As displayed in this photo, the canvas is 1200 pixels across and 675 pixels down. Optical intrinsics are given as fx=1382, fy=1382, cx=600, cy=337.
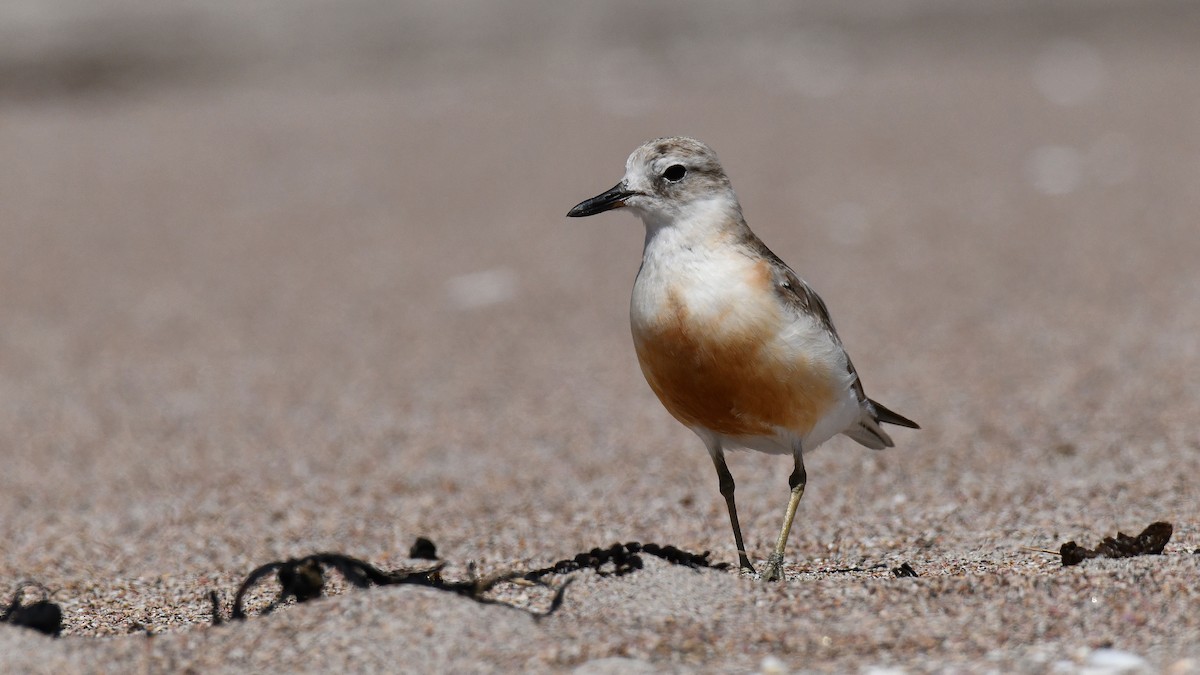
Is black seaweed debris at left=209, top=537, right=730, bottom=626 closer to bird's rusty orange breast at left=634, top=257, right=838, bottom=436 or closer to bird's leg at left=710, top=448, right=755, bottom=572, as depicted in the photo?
bird's leg at left=710, top=448, right=755, bottom=572

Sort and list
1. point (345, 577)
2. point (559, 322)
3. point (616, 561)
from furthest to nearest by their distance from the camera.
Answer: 1. point (559, 322)
2. point (616, 561)
3. point (345, 577)

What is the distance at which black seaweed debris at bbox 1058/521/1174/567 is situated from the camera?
4.16 meters

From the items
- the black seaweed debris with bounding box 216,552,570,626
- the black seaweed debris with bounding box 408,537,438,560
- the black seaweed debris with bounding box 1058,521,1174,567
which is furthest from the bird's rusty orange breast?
the black seaweed debris with bounding box 408,537,438,560

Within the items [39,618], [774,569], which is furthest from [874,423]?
[39,618]

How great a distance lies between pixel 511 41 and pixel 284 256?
8341 millimetres

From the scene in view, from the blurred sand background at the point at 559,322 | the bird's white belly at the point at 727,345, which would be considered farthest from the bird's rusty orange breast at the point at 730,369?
the blurred sand background at the point at 559,322

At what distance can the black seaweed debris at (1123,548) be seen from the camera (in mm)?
4160

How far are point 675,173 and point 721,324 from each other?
59 centimetres

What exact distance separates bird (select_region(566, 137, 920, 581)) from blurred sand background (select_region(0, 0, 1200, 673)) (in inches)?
21.2

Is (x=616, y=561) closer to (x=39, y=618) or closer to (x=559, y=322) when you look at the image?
(x=39, y=618)

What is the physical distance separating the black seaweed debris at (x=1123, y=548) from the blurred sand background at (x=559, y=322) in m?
0.10

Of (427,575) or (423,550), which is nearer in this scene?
(427,575)

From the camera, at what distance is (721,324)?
4098 mm

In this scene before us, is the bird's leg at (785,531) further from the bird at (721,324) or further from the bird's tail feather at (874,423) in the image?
the bird's tail feather at (874,423)
